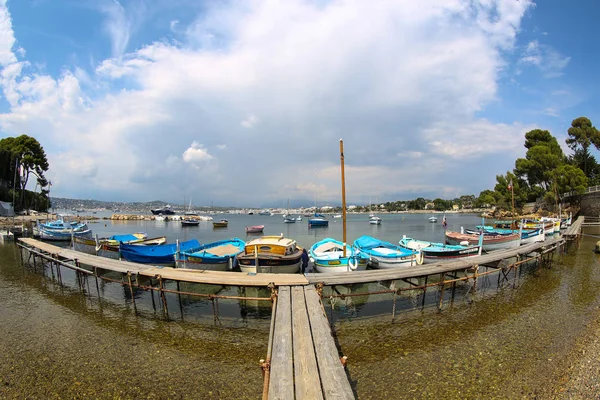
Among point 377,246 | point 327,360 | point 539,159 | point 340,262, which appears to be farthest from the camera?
point 539,159

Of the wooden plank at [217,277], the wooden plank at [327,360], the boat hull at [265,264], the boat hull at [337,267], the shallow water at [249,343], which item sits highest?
the wooden plank at [217,277]

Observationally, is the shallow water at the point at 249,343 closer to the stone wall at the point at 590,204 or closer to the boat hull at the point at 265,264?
the boat hull at the point at 265,264

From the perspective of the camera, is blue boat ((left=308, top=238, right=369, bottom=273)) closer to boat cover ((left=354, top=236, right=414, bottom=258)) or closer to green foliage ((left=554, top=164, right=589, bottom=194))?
boat cover ((left=354, top=236, right=414, bottom=258))

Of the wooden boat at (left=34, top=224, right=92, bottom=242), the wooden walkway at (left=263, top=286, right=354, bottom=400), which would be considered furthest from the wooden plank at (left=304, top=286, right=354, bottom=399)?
the wooden boat at (left=34, top=224, right=92, bottom=242)

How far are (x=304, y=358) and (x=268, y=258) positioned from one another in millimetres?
11160

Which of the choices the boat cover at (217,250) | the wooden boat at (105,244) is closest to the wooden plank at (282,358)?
the boat cover at (217,250)

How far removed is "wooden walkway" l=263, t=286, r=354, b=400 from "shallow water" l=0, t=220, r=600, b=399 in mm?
1928

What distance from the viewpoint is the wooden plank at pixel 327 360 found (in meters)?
5.25

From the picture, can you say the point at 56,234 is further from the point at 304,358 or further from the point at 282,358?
the point at 304,358

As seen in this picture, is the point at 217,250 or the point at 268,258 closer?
the point at 268,258

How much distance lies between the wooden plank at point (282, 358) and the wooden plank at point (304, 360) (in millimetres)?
129

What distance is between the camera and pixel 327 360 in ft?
20.7

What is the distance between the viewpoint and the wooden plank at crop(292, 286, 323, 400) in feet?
17.2

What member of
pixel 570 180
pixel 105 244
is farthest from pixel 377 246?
pixel 570 180
